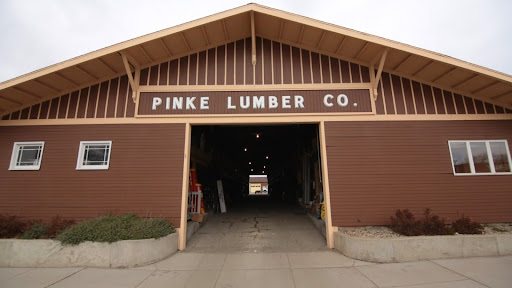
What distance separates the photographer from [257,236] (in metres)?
8.41

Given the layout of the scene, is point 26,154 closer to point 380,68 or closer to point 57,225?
point 57,225

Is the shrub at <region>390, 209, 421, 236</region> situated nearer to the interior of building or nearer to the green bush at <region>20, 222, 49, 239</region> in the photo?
the interior of building

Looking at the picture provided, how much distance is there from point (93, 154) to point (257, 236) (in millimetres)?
6305

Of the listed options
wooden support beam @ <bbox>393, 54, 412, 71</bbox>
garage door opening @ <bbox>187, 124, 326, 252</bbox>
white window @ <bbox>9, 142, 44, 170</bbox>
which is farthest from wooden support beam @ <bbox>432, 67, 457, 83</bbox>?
white window @ <bbox>9, 142, 44, 170</bbox>

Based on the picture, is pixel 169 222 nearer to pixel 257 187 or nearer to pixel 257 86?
pixel 257 86

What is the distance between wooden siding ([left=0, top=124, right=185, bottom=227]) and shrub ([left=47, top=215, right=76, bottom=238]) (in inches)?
18.3

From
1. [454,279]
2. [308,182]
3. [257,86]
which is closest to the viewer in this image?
[454,279]

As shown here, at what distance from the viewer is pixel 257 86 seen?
28.2 ft

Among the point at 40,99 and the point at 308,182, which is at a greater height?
the point at 40,99

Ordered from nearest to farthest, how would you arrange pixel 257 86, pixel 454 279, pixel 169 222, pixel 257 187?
pixel 454 279, pixel 169 222, pixel 257 86, pixel 257 187

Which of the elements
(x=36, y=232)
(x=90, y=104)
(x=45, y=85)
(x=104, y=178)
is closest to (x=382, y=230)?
Answer: (x=104, y=178)

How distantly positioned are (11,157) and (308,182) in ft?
40.4

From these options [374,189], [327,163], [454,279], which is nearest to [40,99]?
[327,163]

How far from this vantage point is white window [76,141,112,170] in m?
8.20
